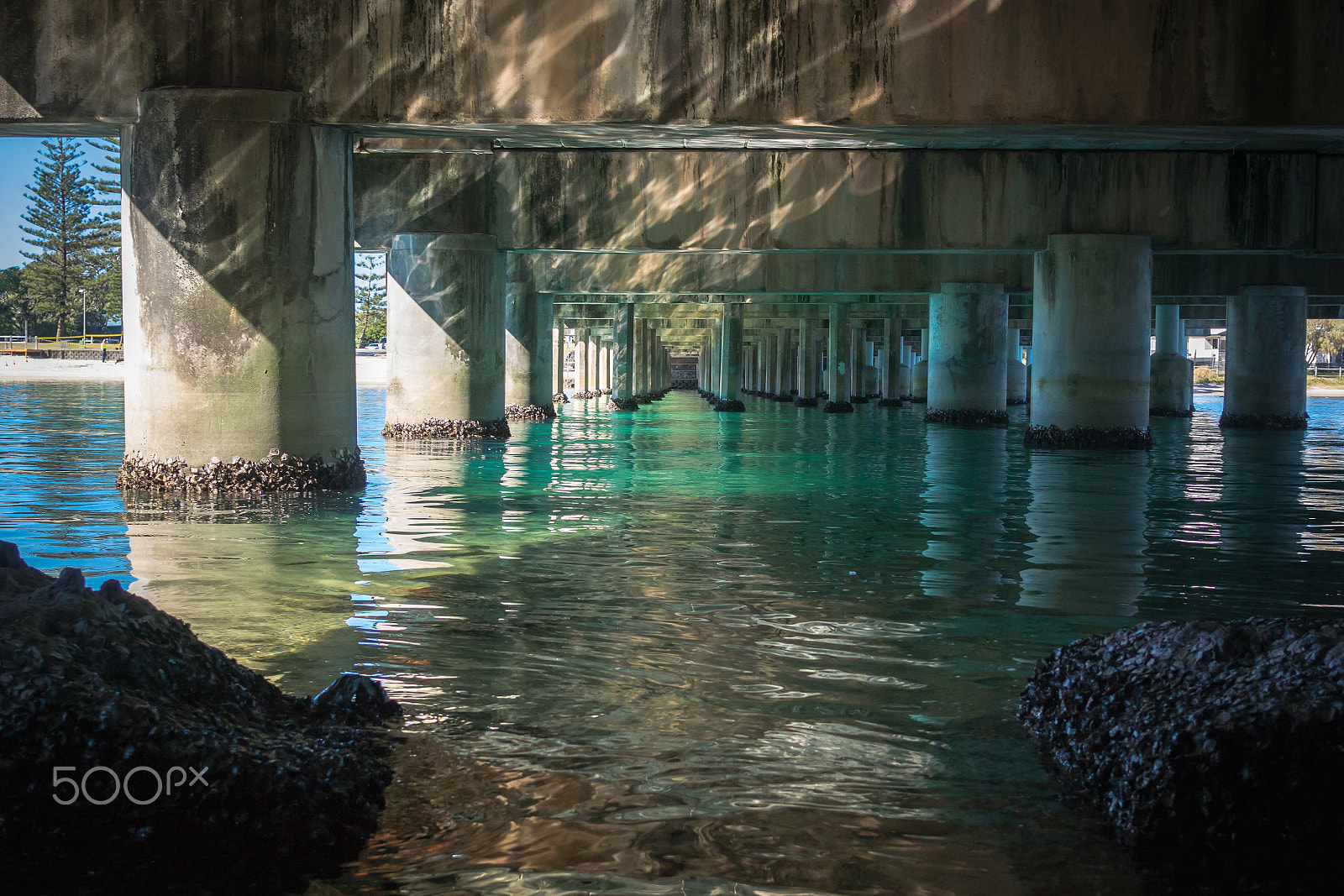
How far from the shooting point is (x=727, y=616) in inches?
331

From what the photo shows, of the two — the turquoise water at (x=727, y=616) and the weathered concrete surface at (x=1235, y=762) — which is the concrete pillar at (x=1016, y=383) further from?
the weathered concrete surface at (x=1235, y=762)

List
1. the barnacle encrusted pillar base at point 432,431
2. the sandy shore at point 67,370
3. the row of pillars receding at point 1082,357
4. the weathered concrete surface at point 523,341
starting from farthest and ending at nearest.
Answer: the sandy shore at point 67,370 → the weathered concrete surface at point 523,341 → the barnacle encrusted pillar base at point 432,431 → the row of pillars receding at point 1082,357

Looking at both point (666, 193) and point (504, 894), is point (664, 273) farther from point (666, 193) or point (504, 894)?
point (504, 894)

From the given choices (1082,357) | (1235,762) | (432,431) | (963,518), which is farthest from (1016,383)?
(1235,762)

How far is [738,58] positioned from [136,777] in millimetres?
11928

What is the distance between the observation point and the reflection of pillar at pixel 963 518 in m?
9.95

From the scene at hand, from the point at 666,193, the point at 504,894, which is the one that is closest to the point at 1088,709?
the point at 504,894

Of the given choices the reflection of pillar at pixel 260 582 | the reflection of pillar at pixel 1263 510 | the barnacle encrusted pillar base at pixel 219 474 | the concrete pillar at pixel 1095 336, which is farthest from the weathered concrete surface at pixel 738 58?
the concrete pillar at pixel 1095 336

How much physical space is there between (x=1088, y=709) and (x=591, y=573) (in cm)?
541

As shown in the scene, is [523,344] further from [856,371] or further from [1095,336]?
[856,371]

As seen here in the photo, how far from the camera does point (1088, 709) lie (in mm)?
5223

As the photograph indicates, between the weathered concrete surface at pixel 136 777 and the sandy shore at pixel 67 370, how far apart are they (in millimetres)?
69579

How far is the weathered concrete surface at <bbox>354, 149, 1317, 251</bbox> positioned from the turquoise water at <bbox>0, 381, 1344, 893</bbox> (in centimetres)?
588

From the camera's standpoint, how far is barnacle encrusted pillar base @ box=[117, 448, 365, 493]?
1473 cm
